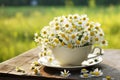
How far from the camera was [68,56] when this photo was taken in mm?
1408

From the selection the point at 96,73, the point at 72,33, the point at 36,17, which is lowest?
the point at 96,73

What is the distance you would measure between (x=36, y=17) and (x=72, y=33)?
2345mm

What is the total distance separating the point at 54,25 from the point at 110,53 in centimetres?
53

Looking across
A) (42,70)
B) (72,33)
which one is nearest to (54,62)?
(42,70)

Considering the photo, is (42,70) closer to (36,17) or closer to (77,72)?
(77,72)

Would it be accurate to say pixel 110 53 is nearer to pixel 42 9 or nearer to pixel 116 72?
pixel 116 72

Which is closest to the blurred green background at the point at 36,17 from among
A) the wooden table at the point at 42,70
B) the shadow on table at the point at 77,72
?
the wooden table at the point at 42,70

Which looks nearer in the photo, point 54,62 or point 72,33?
point 72,33

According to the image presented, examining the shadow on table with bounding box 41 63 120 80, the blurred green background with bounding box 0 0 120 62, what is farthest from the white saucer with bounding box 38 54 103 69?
the blurred green background with bounding box 0 0 120 62

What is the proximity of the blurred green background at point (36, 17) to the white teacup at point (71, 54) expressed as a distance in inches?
72.1

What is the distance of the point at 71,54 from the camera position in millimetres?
1402

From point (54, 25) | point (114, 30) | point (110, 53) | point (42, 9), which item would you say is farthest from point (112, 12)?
point (54, 25)

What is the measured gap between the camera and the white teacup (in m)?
1.40

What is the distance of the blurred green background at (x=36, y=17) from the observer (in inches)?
131
